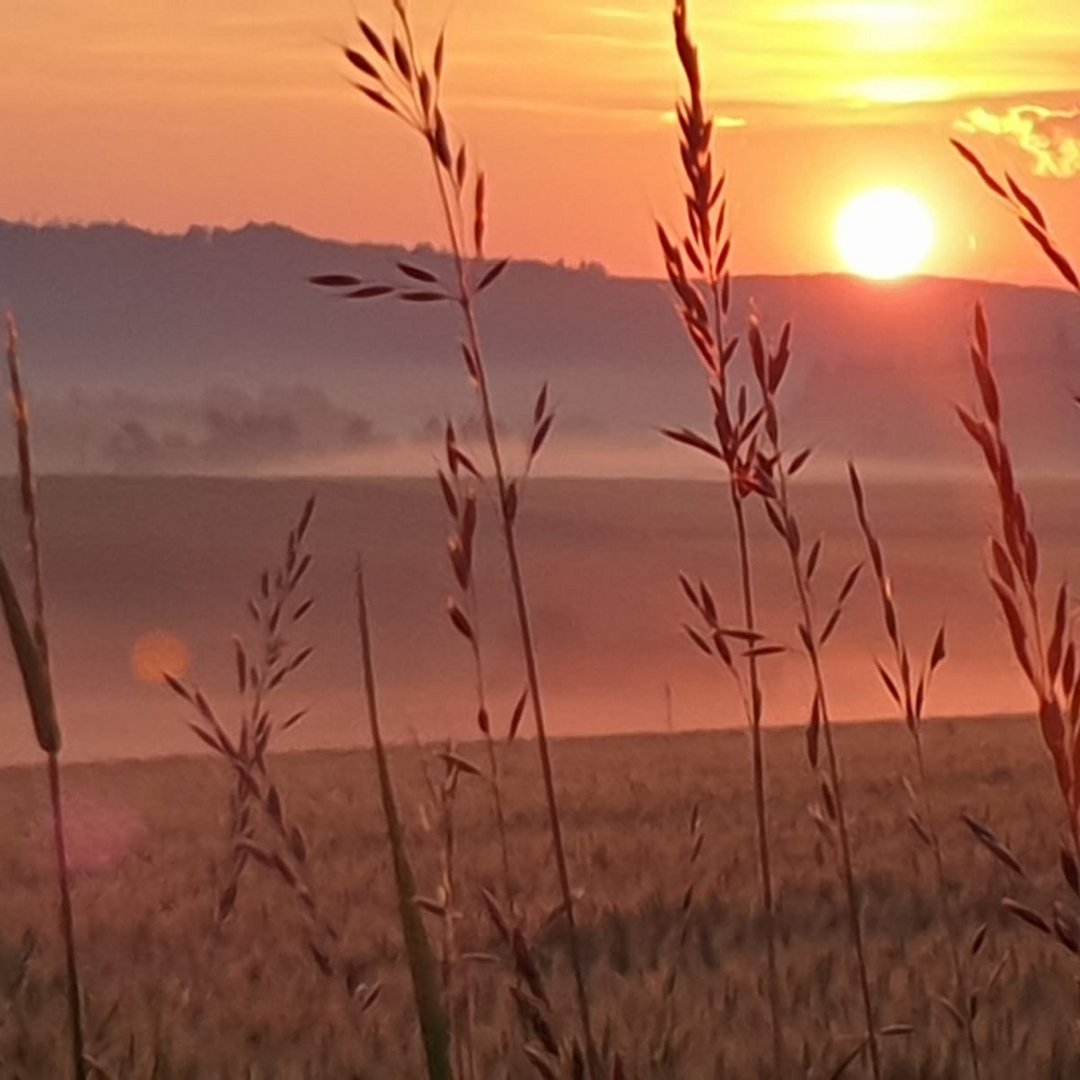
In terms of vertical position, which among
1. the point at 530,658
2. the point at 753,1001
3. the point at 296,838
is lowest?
the point at 753,1001

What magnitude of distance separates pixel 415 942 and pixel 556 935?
2.80 m

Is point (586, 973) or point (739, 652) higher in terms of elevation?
point (739, 652)

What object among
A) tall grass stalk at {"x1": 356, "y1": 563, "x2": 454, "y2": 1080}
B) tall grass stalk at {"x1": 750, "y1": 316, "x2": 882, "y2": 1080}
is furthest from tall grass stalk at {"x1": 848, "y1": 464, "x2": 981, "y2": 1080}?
tall grass stalk at {"x1": 356, "y1": 563, "x2": 454, "y2": 1080}

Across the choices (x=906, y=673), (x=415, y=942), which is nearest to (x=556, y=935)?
(x=906, y=673)

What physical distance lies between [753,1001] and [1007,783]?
463cm

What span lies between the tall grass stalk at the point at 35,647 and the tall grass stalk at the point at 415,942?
8.5 inches

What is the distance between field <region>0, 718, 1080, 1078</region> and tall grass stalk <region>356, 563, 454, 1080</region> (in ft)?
1.26

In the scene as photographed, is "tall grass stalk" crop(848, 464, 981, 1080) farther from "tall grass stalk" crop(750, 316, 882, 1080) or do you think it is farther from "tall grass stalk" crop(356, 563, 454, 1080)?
"tall grass stalk" crop(356, 563, 454, 1080)

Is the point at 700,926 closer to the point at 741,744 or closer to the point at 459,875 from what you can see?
the point at 459,875

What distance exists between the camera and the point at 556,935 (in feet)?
14.1

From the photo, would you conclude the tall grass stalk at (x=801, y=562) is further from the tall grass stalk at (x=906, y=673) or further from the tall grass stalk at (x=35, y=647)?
the tall grass stalk at (x=35, y=647)

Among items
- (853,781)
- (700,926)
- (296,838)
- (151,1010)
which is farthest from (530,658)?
(853,781)

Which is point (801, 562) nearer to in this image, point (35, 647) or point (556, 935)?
point (35, 647)

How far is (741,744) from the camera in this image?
1064 cm
